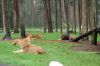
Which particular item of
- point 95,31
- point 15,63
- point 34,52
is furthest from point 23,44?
point 95,31

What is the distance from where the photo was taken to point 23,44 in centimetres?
1611

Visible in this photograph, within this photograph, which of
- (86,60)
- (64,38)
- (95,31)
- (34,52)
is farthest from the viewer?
(64,38)

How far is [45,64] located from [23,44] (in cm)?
402

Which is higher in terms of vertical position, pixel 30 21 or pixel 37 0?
pixel 37 0

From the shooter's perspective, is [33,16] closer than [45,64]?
No

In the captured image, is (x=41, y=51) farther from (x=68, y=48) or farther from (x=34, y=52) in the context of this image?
(x=68, y=48)

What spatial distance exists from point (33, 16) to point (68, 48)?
76444 millimetres

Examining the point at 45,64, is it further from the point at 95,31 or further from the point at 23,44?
the point at 95,31

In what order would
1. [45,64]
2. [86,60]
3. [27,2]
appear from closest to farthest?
[45,64] < [86,60] < [27,2]

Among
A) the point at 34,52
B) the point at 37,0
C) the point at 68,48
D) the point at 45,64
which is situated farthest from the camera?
the point at 37,0

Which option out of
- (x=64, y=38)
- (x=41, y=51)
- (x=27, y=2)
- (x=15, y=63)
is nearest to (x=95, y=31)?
(x=64, y=38)

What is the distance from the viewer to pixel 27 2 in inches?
3974

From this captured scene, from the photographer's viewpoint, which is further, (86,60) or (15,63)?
(86,60)

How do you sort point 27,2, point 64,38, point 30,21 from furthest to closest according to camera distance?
point 30,21 → point 27,2 → point 64,38
